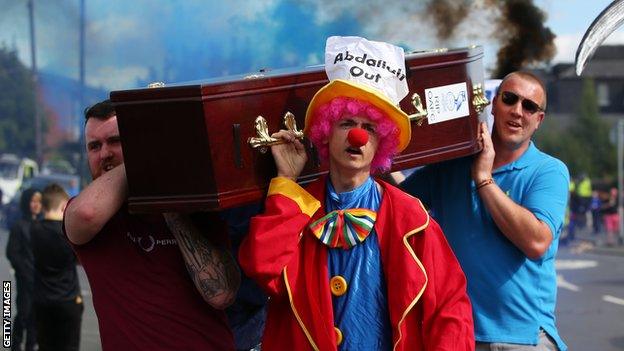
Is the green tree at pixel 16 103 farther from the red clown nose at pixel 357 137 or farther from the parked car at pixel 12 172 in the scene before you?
the red clown nose at pixel 357 137

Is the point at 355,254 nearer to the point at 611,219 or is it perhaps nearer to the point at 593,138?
the point at 611,219

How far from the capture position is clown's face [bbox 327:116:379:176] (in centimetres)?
379

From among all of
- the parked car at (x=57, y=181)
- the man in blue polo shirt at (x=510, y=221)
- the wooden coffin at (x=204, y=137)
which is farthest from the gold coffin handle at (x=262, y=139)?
the parked car at (x=57, y=181)

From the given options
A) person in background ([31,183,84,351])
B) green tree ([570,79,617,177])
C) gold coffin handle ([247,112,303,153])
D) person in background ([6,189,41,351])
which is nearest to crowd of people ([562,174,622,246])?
person in background ([6,189,41,351])

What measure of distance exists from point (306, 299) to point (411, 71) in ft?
3.83

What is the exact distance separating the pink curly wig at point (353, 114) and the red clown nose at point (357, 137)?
0.06m

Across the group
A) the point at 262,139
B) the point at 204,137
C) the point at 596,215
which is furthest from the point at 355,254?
the point at 596,215

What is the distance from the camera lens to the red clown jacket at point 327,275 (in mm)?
3715

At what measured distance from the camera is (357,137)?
374 cm

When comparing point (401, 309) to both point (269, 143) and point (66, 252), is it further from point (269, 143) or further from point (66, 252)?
point (66, 252)

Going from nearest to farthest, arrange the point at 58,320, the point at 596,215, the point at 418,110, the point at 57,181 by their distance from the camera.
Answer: the point at 418,110 < the point at 58,320 < the point at 57,181 < the point at 596,215

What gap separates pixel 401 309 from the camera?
3711 millimetres

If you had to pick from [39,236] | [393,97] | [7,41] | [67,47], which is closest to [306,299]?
[393,97]

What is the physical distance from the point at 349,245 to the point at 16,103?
21.0 m
